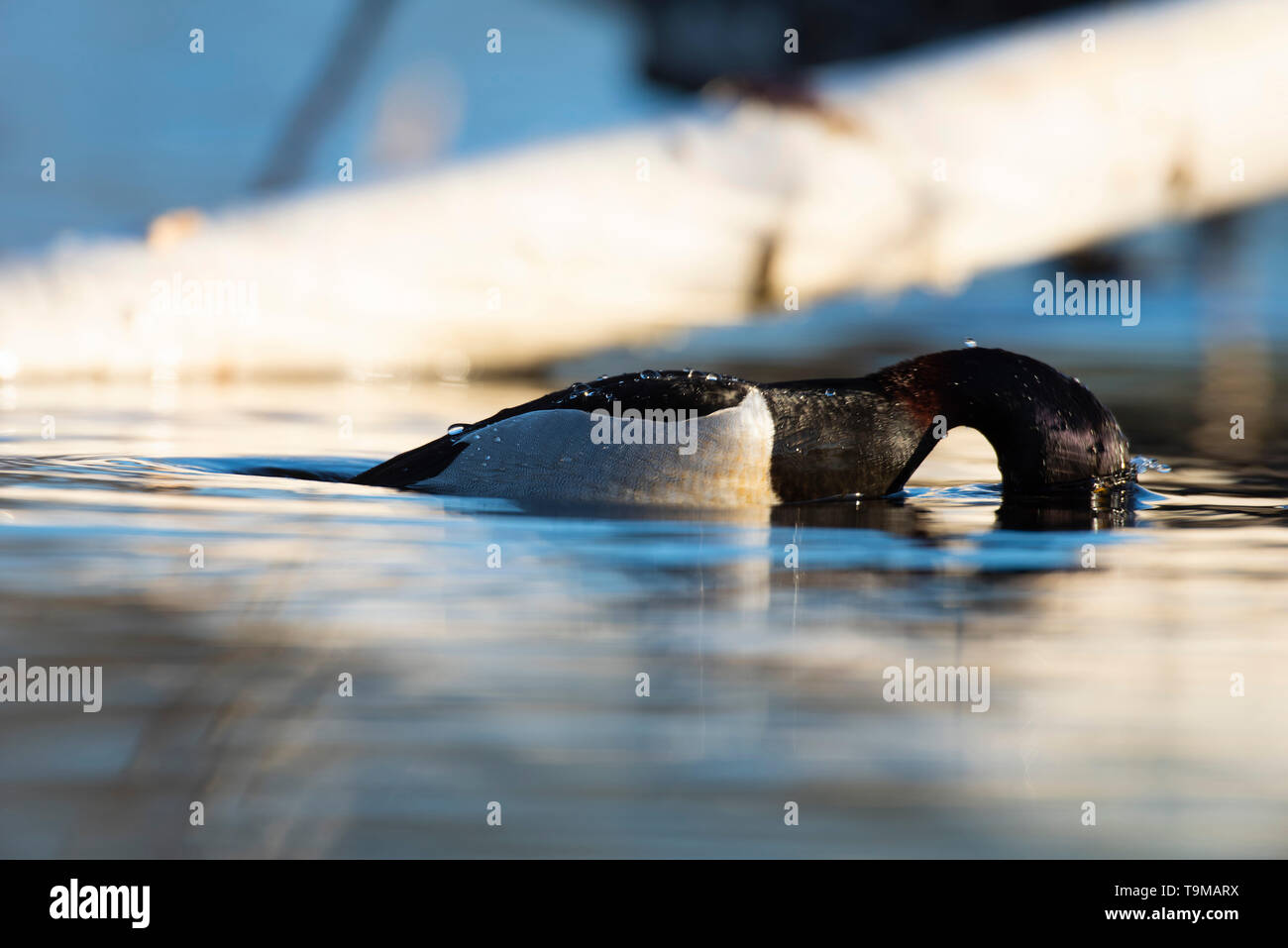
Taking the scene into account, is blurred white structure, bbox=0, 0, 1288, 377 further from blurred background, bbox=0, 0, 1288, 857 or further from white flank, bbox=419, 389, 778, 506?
white flank, bbox=419, 389, 778, 506

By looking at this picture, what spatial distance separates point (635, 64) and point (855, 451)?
498 inches

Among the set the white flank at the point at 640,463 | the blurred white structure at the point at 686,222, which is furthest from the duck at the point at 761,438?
the blurred white structure at the point at 686,222

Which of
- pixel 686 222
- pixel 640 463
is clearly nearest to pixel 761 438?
pixel 640 463

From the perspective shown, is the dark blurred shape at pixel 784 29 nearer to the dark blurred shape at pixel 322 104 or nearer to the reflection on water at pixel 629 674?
the dark blurred shape at pixel 322 104

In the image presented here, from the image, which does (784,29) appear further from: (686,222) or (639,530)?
(639,530)

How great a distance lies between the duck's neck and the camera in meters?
4.58

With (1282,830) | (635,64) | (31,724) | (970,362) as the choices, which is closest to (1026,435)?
(970,362)

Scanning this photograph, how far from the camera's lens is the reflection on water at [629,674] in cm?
215

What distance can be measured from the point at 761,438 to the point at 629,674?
1.63m

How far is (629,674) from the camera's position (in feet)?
9.09

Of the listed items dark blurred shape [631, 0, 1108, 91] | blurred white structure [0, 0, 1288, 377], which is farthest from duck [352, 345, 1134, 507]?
dark blurred shape [631, 0, 1108, 91]

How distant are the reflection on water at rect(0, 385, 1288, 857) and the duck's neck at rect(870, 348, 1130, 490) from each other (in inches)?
9.2

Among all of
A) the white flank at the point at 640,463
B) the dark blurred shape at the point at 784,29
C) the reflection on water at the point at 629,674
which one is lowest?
the reflection on water at the point at 629,674

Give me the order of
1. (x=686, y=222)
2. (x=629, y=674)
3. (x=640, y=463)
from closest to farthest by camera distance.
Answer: (x=629, y=674)
(x=640, y=463)
(x=686, y=222)
